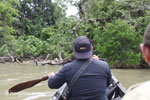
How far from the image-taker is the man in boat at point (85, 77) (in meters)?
2.56

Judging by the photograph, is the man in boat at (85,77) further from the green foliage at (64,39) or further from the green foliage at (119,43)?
the green foliage at (64,39)

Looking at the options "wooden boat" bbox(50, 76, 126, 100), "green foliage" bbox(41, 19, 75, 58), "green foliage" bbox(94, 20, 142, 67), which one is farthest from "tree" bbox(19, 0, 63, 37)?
"wooden boat" bbox(50, 76, 126, 100)

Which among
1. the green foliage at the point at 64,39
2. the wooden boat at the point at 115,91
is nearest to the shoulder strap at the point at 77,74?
the wooden boat at the point at 115,91

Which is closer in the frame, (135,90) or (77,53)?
(135,90)

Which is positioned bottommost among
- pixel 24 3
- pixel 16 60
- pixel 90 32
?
pixel 16 60

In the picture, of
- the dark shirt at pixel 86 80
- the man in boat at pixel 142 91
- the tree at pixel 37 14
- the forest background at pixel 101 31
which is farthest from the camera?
the tree at pixel 37 14

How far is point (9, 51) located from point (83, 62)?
15.8m

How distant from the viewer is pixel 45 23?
33.3 metres

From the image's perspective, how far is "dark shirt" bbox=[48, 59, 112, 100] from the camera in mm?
2555

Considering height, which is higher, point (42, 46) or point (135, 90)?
point (135, 90)

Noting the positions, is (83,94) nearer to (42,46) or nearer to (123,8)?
(123,8)

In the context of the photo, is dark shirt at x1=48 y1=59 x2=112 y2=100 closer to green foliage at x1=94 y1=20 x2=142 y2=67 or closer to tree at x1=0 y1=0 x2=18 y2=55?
green foliage at x1=94 y1=20 x2=142 y2=67

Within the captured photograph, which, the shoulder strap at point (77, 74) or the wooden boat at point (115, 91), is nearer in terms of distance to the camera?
the shoulder strap at point (77, 74)

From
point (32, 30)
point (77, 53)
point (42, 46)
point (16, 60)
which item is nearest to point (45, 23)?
point (32, 30)
